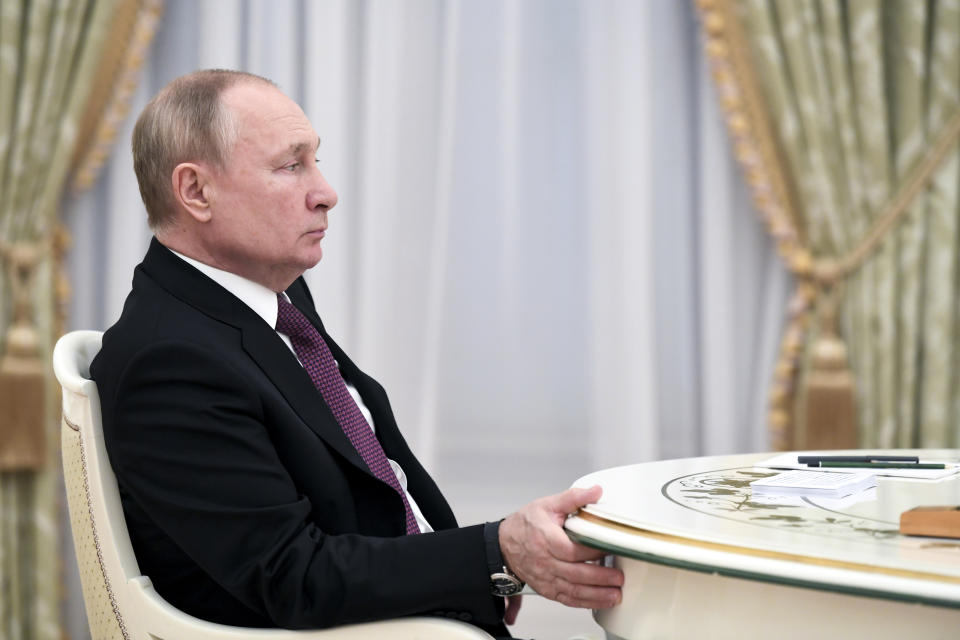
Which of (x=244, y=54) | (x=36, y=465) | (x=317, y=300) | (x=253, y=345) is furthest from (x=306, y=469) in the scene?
(x=244, y=54)

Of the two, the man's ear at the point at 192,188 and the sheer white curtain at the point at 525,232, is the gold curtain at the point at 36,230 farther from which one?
the man's ear at the point at 192,188

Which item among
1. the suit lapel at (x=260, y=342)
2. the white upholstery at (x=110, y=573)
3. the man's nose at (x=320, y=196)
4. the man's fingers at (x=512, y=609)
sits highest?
the man's nose at (x=320, y=196)

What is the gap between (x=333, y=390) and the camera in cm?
142

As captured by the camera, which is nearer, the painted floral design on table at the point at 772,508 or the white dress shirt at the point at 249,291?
the painted floral design on table at the point at 772,508

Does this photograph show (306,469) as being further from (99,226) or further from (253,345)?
(99,226)

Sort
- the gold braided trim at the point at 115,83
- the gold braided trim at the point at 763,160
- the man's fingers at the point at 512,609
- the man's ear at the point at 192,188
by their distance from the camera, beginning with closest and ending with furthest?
the man's ear at the point at 192,188 < the man's fingers at the point at 512,609 < the gold braided trim at the point at 763,160 < the gold braided trim at the point at 115,83

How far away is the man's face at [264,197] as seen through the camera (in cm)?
140

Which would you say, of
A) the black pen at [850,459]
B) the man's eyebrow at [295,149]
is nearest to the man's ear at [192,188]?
the man's eyebrow at [295,149]

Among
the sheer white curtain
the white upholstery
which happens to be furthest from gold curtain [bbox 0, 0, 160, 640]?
the white upholstery

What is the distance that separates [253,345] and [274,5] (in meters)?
1.96

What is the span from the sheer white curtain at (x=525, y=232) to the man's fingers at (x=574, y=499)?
5.74 ft

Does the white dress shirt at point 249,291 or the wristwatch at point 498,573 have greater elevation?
the white dress shirt at point 249,291

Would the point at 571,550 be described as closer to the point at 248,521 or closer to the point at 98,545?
the point at 248,521

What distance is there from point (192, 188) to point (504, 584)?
681 mm
